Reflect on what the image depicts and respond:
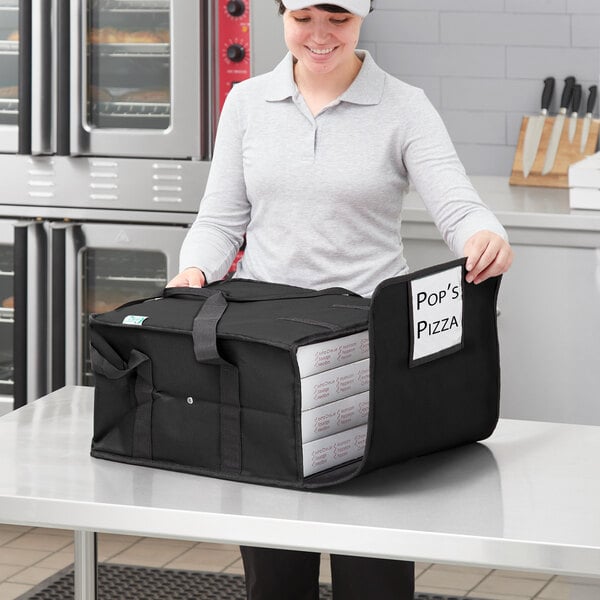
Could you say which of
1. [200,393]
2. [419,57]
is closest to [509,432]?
[200,393]

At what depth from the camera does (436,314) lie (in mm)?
1695

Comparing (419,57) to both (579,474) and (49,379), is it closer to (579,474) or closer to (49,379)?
(49,379)

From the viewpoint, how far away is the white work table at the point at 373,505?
1490mm

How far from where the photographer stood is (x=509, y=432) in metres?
1.97

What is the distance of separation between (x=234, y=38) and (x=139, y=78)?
0.36 meters

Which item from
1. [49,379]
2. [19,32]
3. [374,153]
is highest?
[19,32]

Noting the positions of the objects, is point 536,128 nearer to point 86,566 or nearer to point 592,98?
point 592,98

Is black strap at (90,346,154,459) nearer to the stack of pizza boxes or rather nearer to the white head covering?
the stack of pizza boxes

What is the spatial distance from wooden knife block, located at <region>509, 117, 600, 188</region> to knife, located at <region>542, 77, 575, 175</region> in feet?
0.04

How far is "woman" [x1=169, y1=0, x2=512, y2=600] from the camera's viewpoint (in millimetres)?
2064

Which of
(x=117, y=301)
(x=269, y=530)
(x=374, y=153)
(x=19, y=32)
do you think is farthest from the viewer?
(x=117, y=301)

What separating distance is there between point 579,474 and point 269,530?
0.51 meters

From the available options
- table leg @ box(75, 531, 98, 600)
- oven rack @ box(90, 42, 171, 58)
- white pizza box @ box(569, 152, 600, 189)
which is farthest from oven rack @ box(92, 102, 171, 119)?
table leg @ box(75, 531, 98, 600)

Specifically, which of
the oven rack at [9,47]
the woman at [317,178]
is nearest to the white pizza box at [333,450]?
the woman at [317,178]
